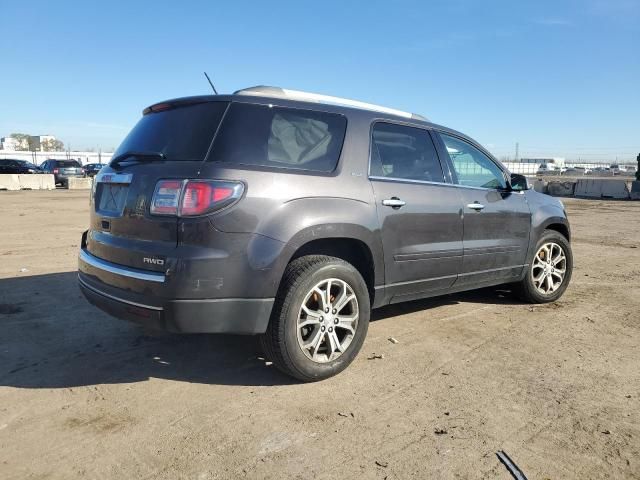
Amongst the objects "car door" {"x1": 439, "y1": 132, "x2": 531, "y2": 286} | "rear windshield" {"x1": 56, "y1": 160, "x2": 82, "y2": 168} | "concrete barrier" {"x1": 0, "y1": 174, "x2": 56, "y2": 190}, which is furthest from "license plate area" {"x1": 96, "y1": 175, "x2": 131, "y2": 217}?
"rear windshield" {"x1": 56, "y1": 160, "x2": 82, "y2": 168}

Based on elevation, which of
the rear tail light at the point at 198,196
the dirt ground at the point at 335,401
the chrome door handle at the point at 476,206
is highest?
the rear tail light at the point at 198,196

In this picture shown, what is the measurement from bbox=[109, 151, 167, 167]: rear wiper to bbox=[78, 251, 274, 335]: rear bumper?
0.73 meters

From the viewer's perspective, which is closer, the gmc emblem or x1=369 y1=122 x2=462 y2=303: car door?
the gmc emblem

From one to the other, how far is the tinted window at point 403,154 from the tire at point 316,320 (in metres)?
0.89

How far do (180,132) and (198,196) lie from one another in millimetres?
640

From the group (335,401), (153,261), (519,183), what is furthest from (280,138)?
(519,183)

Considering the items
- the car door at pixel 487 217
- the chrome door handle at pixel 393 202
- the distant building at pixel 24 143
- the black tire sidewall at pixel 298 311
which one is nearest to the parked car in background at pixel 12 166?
the car door at pixel 487 217

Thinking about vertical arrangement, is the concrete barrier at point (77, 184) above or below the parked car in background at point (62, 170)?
below

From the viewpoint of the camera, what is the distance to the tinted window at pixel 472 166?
4.63m

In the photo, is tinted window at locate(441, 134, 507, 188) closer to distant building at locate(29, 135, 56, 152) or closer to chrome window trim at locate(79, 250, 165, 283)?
chrome window trim at locate(79, 250, 165, 283)

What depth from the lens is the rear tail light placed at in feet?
9.75

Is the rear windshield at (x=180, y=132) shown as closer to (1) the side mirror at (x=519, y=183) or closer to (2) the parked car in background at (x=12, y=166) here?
(1) the side mirror at (x=519, y=183)

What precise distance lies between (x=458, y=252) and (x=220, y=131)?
7.72 feet

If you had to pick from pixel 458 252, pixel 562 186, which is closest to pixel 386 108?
pixel 458 252
